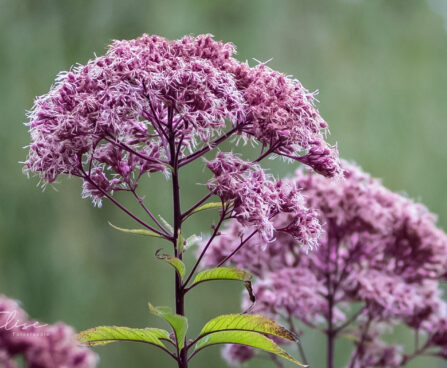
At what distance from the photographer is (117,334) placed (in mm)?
781

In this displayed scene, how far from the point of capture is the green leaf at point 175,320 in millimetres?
729

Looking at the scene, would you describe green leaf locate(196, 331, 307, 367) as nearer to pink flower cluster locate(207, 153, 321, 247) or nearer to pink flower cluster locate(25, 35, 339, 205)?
pink flower cluster locate(207, 153, 321, 247)

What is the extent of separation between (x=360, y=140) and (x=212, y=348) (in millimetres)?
1397

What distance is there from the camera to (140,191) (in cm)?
268

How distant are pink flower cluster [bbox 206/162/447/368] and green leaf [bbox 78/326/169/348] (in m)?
0.46

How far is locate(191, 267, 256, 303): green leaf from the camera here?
78 cm

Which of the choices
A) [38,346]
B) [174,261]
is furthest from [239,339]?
[38,346]

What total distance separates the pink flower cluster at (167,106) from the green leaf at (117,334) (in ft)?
0.64

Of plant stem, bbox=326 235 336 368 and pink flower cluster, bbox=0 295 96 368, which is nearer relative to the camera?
pink flower cluster, bbox=0 295 96 368

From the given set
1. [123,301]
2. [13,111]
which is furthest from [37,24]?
[123,301]

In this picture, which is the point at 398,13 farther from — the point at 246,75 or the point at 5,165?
the point at 246,75

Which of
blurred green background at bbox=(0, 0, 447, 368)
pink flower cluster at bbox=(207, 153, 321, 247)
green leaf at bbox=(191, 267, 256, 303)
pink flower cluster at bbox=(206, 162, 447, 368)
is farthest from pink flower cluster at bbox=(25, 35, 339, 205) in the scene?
blurred green background at bbox=(0, 0, 447, 368)

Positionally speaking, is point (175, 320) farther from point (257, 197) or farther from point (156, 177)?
point (156, 177)

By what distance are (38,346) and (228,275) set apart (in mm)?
302
